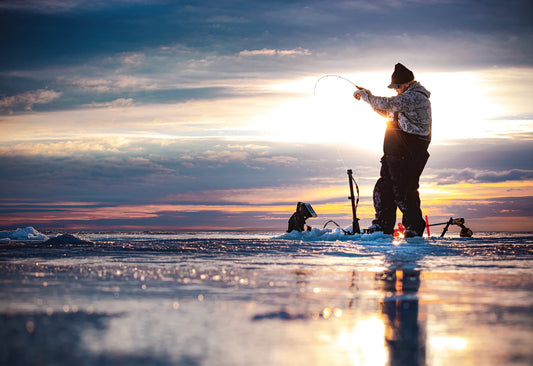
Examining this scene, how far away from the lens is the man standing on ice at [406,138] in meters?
12.4

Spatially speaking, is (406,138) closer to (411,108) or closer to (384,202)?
(411,108)

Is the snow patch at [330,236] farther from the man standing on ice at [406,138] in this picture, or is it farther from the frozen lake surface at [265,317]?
the frozen lake surface at [265,317]

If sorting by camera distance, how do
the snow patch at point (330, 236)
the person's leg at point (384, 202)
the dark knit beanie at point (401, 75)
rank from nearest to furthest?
the dark knit beanie at point (401, 75) < the person's leg at point (384, 202) < the snow patch at point (330, 236)

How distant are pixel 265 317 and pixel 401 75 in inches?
423

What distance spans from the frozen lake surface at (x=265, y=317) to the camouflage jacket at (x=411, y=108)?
6.79 m

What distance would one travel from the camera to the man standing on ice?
12383mm

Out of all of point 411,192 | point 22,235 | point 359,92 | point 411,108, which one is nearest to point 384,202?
point 411,192

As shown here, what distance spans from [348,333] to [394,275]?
312 centimetres

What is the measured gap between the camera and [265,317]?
322 cm

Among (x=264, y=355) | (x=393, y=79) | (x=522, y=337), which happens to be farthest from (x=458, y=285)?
(x=393, y=79)

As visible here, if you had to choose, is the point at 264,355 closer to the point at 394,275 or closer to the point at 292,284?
the point at 292,284

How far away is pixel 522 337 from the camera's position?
2.69 m

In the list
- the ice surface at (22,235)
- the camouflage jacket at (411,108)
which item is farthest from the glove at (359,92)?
the ice surface at (22,235)

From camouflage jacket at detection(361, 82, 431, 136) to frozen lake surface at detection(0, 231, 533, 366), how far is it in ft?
22.3
